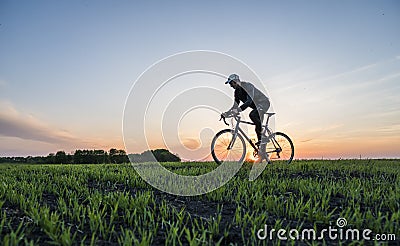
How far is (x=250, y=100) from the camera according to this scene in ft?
29.3

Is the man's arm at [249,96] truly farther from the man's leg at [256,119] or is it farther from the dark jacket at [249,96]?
the man's leg at [256,119]

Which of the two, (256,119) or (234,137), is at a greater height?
(256,119)

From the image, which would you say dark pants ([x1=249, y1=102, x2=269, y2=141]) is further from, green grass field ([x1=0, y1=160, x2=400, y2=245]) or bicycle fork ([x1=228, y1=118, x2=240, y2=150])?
green grass field ([x1=0, y1=160, x2=400, y2=245])

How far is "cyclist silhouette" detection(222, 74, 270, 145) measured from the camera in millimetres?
8977

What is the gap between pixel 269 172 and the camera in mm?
7773

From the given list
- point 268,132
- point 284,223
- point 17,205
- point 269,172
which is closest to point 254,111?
point 268,132

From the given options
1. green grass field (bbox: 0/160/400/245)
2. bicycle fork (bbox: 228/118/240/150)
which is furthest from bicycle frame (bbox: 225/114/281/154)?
green grass field (bbox: 0/160/400/245)

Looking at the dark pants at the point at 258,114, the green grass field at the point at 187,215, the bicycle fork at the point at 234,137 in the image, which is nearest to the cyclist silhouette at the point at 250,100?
the dark pants at the point at 258,114

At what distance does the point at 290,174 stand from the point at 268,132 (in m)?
2.66

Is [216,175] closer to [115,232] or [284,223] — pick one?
[284,223]

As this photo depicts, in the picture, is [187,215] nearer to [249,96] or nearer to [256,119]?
[249,96]

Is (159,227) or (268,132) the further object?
(268,132)

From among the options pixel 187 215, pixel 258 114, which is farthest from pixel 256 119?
pixel 187 215

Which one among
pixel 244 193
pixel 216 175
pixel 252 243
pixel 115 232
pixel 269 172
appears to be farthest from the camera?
pixel 269 172
